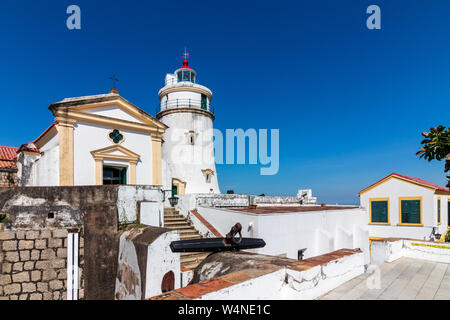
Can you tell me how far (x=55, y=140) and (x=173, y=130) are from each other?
1040cm

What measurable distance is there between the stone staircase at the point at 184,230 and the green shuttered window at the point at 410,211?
13.1 m

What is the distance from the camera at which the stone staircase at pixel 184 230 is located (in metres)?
9.27

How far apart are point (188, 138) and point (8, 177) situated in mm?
12097

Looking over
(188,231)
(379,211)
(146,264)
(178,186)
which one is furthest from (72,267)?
(379,211)

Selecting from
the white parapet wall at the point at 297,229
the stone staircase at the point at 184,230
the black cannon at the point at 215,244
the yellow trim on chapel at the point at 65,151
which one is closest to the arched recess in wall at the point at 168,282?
the black cannon at the point at 215,244

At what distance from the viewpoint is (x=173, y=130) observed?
2105 centimetres

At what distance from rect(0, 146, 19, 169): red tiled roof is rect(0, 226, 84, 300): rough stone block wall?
38.4 ft

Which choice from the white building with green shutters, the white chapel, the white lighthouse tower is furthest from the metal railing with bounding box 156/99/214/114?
the white building with green shutters

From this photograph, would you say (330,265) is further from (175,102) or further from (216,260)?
(175,102)

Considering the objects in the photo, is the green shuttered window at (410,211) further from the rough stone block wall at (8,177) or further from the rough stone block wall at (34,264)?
the rough stone block wall at (8,177)

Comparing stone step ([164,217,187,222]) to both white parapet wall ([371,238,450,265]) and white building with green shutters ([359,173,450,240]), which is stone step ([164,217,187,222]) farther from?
white building with green shutters ([359,173,450,240])

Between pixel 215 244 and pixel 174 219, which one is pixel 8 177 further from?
pixel 215 244

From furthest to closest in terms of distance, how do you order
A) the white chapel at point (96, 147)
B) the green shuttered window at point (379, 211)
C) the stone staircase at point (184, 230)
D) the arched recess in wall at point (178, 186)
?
the arched recess in wall at point (178, 186) < the green shuttered window at point (379, 211) < the white chapel at point (96, 147) < the stone staircase at point (184, 230)

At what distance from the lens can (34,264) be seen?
729 cm
